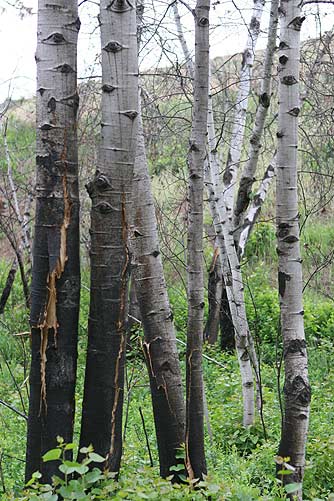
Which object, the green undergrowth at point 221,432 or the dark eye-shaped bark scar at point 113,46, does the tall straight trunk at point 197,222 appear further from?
the dark eye-shaped bark scar at point 113,46

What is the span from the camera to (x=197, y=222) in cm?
387

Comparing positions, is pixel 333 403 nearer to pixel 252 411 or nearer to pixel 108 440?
pixel 252 411

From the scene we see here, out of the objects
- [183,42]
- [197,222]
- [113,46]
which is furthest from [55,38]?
[183,42]

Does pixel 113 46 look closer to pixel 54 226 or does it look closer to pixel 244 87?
pixel 54 226

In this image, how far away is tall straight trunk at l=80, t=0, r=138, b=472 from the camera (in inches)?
127

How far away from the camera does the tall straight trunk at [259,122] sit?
6.53 m

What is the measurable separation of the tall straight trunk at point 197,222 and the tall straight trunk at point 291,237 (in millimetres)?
462

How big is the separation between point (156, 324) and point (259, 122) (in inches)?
148

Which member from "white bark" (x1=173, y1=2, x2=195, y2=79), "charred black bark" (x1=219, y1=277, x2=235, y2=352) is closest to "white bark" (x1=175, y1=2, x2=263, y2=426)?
"white bark" (x1=173, y1=2, x2=195, y2=79)

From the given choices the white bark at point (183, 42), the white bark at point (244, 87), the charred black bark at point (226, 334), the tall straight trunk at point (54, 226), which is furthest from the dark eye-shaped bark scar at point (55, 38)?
the charred black bark at point (226, 334)

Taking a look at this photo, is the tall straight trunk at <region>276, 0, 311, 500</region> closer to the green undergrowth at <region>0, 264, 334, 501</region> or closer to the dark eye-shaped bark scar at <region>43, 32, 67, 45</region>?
the green undergrowth at <region>0, 264, 334, 501</region>

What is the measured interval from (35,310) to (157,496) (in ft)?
3.02

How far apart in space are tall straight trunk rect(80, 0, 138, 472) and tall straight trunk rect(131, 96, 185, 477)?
461mm

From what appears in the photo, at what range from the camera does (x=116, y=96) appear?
3238mm
